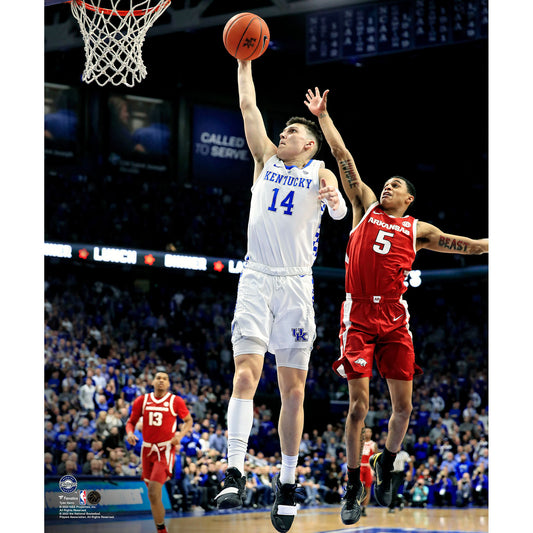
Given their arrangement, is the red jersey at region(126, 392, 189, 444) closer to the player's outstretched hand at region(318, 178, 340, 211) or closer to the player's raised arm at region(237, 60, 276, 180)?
the player's raised arm at region(237, 60, 276, 180)

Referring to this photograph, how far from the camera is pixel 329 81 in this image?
1620 cm

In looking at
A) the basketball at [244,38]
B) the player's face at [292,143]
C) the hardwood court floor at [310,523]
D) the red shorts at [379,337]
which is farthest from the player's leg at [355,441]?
the hardwood court floor at [310,523]

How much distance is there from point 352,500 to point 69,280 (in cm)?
1205

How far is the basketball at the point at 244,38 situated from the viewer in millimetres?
6367

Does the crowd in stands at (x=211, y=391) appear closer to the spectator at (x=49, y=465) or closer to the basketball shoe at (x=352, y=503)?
the spectator at (x=49, y=465)

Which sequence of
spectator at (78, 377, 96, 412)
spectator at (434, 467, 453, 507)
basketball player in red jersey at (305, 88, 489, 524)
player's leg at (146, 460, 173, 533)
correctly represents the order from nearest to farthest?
basketball player in red jersey at (305, 88, 489, 524) → player's leg at (146, 460, 173, 533) → spectator at (78, 377, 96, 412) → spectator at (434, 467, 453, 507)

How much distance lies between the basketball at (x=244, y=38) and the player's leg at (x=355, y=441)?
9.03 feet

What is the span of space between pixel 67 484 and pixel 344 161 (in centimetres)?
592

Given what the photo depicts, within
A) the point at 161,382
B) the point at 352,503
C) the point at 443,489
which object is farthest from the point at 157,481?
the point at 443,489

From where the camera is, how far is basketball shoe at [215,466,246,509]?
5.21 metres

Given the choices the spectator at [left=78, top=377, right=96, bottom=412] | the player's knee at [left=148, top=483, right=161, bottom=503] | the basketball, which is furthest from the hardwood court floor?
the basketball

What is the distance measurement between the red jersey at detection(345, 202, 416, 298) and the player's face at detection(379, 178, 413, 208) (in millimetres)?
92
